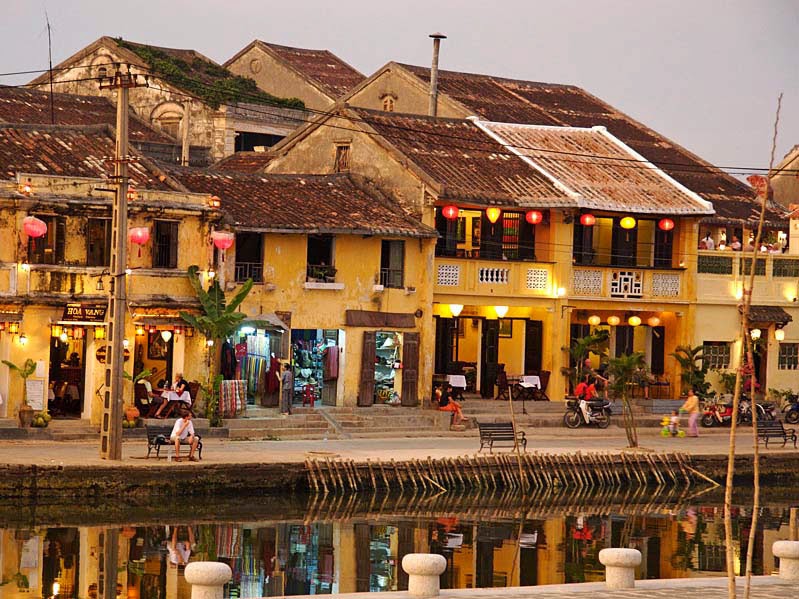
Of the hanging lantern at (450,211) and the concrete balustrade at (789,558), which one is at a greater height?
the hanging lantern at (450,211)

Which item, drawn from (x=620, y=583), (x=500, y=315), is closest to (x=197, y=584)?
(x=620, y=583)

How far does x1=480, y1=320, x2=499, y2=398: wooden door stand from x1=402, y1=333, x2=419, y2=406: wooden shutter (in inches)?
140

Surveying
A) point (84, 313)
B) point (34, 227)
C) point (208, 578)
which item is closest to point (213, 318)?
point (84, 313)

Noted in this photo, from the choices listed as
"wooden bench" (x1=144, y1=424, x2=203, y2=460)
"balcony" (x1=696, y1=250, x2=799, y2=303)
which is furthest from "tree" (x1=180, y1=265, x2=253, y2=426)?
"balcony" (x1=696, y1=250, x2=799, y2=303)

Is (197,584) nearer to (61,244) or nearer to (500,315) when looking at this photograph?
(61,244)

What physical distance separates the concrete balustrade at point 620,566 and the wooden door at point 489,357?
25127 millimetres

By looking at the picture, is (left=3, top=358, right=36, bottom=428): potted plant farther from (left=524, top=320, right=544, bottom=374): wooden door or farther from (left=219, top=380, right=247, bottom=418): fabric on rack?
(left=524, top=320, right=544, bottom=374): wooden door

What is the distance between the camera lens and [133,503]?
30719 mm

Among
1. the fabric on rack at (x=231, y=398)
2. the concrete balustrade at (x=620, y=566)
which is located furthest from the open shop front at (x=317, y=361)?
the concrete balustrade at (x=620, y=566)

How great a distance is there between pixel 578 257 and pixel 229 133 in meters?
15.5

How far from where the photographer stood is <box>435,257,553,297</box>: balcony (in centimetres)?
4366

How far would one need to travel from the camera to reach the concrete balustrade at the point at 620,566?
2016cm

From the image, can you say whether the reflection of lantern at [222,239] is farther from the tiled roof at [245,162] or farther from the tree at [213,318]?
the tiled roof at [245,162]

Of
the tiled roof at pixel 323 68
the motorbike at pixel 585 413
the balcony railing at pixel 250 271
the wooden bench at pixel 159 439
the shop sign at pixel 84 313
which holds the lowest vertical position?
the wooden bench at pixel 159 439
